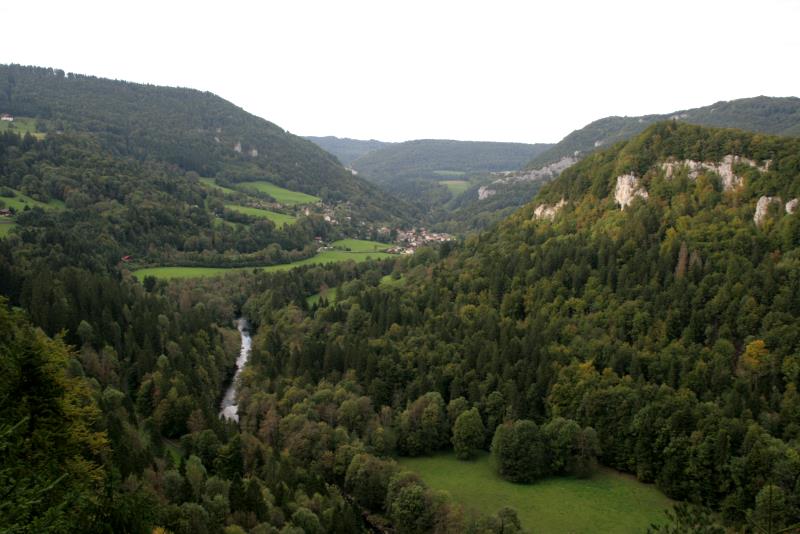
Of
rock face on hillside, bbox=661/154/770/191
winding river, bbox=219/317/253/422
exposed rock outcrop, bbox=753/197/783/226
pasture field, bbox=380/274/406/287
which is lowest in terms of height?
winding river, bbox=219/317/253/422

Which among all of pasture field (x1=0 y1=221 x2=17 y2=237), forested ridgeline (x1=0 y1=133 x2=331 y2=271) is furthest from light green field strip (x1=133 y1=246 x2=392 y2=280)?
pasture field (x1=0 y1=221 x2=17 y2=237)

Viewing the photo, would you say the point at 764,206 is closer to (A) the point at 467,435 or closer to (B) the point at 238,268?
(A) the point at 467,435

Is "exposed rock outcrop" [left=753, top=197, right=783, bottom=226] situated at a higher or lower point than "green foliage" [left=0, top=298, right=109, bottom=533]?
higher

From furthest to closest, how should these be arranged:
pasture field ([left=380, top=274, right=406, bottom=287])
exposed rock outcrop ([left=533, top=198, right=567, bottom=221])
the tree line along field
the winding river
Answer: the tree line along field → pasture field ([left=380, top=274, right=406, bottom=287]) → exposed rock outcrop ([left=533, top=198, right=567, bottom=221]) → the winding river

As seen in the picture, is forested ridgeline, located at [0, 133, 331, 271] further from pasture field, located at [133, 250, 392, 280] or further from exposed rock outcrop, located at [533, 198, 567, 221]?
exposed rock outcrop, located at [533, 198, 567, 221]

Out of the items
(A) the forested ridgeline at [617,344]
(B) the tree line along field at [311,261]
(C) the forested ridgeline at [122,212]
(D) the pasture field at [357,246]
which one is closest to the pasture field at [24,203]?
(C) the forested ridgeline at [122,212]

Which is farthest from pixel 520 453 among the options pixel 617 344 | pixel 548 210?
pixel 548 210
